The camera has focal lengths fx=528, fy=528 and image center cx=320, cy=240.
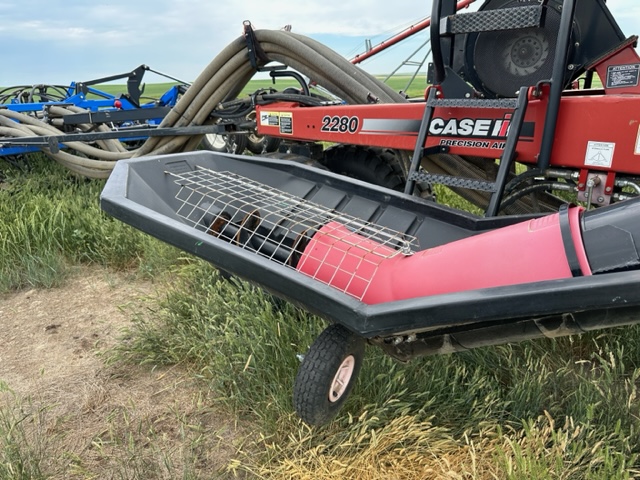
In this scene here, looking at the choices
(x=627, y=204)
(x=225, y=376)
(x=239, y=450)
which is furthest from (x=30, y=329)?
(x=627, y=204)

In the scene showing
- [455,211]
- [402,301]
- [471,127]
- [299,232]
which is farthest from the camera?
[471,127]

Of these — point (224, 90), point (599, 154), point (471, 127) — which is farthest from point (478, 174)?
point (224, 90)

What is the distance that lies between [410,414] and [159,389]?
3.59 feet

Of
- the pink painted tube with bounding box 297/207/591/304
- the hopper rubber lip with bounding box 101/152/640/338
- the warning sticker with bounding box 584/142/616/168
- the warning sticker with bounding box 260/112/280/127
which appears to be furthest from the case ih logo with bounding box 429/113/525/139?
the warning sticker with bounding box 260/112/280/127

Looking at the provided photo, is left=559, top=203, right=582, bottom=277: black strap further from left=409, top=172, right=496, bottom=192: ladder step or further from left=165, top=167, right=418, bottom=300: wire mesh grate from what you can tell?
left=409, top=172, right=496, bottom=192: ladder step

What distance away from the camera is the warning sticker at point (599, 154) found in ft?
7.93

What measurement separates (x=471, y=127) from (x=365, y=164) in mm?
1217

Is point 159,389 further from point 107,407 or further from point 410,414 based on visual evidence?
point 410,414

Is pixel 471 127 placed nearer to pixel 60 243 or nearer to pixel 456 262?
pixel 456 262

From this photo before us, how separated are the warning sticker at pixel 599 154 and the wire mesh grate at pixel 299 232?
0.96 metres

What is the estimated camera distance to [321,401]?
1.56 meters

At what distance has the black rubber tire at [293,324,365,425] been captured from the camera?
1.55 m

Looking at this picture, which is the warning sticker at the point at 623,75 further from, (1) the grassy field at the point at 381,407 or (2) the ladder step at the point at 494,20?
(1) the grassy field at the point at 381,407

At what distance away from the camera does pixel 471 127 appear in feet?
9.28
